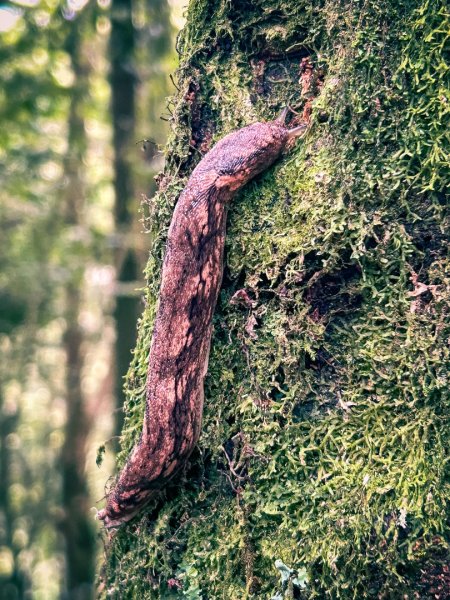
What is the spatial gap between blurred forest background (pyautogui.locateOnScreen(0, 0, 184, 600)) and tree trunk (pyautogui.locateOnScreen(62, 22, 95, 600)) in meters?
0.02

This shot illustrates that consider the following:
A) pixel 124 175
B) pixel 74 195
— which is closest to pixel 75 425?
pixel 74 195

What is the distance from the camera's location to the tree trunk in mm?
8273

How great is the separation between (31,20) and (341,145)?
5.17 meters

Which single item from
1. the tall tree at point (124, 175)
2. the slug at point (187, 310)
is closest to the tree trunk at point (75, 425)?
the tall tree at point (124, 175)

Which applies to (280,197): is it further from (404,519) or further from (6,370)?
(6,370)

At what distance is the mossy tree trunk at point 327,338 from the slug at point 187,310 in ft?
0.23

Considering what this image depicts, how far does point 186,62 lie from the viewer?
7.72 feet

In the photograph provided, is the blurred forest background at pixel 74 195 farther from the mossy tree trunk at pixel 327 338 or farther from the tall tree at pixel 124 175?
the mossy tree trunk at pixel 327 338

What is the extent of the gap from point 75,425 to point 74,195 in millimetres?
4048

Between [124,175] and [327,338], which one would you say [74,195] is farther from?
[327,338]

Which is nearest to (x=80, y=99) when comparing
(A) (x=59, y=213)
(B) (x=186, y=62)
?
(A) (x=59, y=213)

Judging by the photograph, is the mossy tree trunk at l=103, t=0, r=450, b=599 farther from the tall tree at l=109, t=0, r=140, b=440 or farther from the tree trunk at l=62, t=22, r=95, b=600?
the tree trunk at l=62, t=22, r=95, b=600

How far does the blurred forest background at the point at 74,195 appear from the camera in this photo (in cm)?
620

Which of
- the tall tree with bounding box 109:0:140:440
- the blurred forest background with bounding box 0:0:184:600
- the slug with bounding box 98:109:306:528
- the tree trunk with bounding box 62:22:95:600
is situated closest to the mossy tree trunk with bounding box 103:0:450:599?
the slug with bounding box 98:109:306:528
